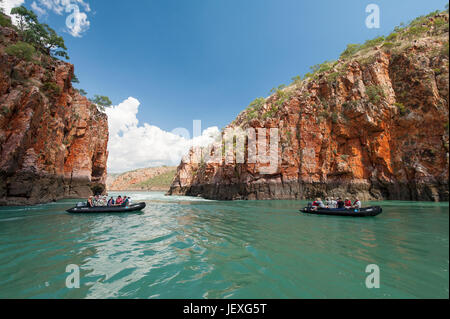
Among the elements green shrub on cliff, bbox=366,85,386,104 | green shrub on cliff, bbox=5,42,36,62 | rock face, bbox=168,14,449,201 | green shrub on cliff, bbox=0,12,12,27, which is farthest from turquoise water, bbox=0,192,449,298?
green shrub on cliff, bbox=0,12,12,27

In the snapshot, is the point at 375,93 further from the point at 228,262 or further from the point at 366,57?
the point at 228,262

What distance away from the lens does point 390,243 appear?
763cm

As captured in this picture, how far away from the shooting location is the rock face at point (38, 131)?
60.8 feet

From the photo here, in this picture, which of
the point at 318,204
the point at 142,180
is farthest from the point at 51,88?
the point at 142,180

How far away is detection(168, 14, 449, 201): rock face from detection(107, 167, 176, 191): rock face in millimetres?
102847

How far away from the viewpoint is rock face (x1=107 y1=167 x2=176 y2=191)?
134 m

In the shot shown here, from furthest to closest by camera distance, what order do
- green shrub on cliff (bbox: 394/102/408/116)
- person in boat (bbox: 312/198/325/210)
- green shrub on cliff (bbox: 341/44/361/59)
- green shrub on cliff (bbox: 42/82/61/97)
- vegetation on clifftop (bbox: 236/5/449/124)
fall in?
green shrub on cliff (bbox: 341/44/361/59), vegetation on clifftop (bbox: 236/5/449/124), green shrub on cliff (bbox: 42/82/61/97), green shrub on cliff (bbox: 394/102/408/116), person in boat (bbox: 312/198/325/210)

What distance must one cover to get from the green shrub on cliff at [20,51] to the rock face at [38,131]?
417mm

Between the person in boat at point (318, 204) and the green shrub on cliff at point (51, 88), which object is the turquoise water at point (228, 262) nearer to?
the person in boat at point (318, 204)

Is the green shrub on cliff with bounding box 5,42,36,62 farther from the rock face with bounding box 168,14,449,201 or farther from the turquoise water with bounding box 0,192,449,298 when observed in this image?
the rock face with bounding box 168,14,449,201

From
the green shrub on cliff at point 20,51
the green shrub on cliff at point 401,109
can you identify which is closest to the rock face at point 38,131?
the green shrub on cliff at point 20,51

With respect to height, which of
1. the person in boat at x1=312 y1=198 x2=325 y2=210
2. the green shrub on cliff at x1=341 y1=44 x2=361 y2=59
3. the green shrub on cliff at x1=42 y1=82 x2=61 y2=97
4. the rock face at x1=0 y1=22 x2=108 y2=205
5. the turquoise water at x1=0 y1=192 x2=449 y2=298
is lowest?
the turquoise water at x1=0 y1=192 x2=449 y2=298
